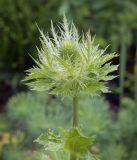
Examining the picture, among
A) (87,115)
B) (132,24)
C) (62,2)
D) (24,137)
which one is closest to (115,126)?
(87,115)

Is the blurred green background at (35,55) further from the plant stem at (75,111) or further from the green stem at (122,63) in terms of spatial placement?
the plant stem at (75,111)

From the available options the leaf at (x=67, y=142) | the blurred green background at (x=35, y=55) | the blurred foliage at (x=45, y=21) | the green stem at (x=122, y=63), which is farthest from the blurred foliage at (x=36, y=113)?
the leaf at (x=67, y=142)

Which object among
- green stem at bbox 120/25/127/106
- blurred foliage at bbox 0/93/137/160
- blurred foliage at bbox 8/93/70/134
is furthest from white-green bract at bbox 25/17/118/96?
green stem at bbox 120/25/127/106

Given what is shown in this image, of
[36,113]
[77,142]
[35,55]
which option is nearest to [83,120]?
[36,113]

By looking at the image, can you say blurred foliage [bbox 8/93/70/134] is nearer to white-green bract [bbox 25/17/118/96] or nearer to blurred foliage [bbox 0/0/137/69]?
blurred foliage [bbox 0/0/137/69]

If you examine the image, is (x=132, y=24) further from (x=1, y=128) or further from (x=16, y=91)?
(x=1, y=128)

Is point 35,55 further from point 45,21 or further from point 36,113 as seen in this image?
point 45,21
